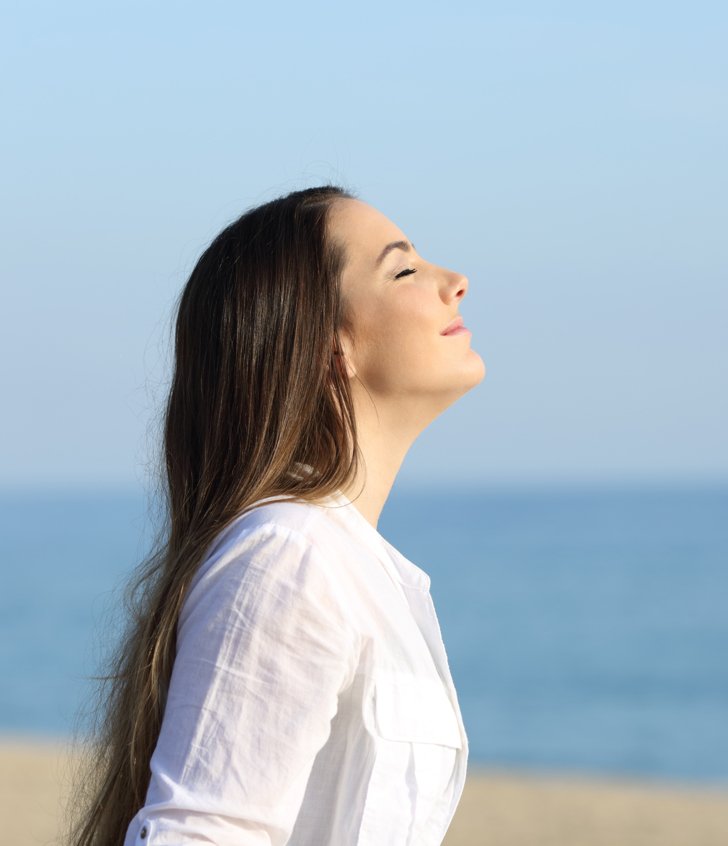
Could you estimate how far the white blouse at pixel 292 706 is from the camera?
5.49 feet

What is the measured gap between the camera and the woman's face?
2.12 meters

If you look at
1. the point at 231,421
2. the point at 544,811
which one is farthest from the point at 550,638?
the point at 231,421

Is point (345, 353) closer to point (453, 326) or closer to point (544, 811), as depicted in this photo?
point (453, 326)

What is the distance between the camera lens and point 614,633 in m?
34.1

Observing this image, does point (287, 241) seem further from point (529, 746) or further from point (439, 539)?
point (439, 539)

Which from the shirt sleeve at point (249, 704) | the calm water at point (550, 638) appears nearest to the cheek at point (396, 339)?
the shirt sleeve at point (249, 704)

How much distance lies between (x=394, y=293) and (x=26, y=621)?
3621 centimetres

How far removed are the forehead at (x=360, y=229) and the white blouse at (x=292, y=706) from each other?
49 centimetres

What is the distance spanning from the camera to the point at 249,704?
169 cm

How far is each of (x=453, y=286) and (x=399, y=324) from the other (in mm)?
125

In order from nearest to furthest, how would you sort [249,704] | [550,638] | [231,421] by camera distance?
[249,704]
[231,421]
[550,638]

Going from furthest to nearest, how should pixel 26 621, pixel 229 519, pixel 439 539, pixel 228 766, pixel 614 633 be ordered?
pixel 439 539
pixel 26 621
pixel 614 633
pixel 229 519
pixel 228 766

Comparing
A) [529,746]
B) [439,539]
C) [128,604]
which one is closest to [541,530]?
[439,539]

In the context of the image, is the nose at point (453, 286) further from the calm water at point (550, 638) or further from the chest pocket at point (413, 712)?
the calm water at point (550, 638)
